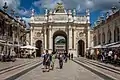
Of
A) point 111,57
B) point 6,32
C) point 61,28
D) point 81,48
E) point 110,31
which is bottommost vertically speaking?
point 111,57

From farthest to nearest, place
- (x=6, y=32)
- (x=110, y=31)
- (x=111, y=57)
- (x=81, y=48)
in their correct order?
1. (x=81, y=48)
2. (x=6, y=32)
3. (x=110, y=31)
4. (x=111, y=57)

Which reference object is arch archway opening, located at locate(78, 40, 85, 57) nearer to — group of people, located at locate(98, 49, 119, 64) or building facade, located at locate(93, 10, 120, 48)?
building facade, located at locate(93, 10, 120, 48)

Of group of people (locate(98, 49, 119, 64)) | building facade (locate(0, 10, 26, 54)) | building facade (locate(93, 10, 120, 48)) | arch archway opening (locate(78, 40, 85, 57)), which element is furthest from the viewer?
arch archway opening (locate(78, 40, 85, 57))

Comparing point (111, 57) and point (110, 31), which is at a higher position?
point (110, 31)

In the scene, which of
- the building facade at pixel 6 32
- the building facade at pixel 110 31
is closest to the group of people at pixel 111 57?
the building facade at pixel 110 31

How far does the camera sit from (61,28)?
82.4 meters

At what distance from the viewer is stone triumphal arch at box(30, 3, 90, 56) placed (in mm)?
81812

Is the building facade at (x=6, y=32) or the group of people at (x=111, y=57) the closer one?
the group of people at (x=111, y=57)

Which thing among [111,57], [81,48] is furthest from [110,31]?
[81,48]

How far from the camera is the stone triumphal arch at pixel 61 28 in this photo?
8181 cm

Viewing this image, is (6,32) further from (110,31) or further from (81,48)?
(81,48)

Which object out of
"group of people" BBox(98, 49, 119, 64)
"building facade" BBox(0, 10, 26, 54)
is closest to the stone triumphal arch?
"building facade" BBox(0, 10, 26, 54)

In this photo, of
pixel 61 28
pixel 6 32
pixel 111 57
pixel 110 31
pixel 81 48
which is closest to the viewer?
pixel 111 57

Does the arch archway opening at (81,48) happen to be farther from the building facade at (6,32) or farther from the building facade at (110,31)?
the building facade at (6,32)
